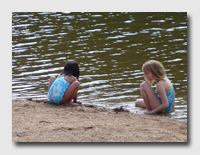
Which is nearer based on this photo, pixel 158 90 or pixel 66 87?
pixel 158 90

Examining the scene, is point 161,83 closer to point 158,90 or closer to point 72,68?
point 158,90

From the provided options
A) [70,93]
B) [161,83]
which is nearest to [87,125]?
[70,93]

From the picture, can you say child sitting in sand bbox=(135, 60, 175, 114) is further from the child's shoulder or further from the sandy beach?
the sandy beach

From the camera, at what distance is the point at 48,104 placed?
22.0 ft

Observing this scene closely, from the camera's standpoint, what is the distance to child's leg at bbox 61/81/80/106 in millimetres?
6551

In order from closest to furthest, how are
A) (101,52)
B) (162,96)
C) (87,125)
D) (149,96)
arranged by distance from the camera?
(87,125) → (162,96) → (149,96) → (101,52)

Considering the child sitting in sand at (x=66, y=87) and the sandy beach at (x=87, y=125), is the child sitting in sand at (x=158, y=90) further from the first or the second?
the child sitting in sand at (x=66, y=87)

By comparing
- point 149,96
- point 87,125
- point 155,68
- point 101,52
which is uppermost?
point 101,52

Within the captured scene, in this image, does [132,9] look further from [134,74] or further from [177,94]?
[134,74]

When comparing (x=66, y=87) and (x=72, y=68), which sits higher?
(x=72, y=68)

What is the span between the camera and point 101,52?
33.4 ft

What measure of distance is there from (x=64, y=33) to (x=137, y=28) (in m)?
2.49

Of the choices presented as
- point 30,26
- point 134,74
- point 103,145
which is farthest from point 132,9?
point 30,26

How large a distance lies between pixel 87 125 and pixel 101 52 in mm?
5196
